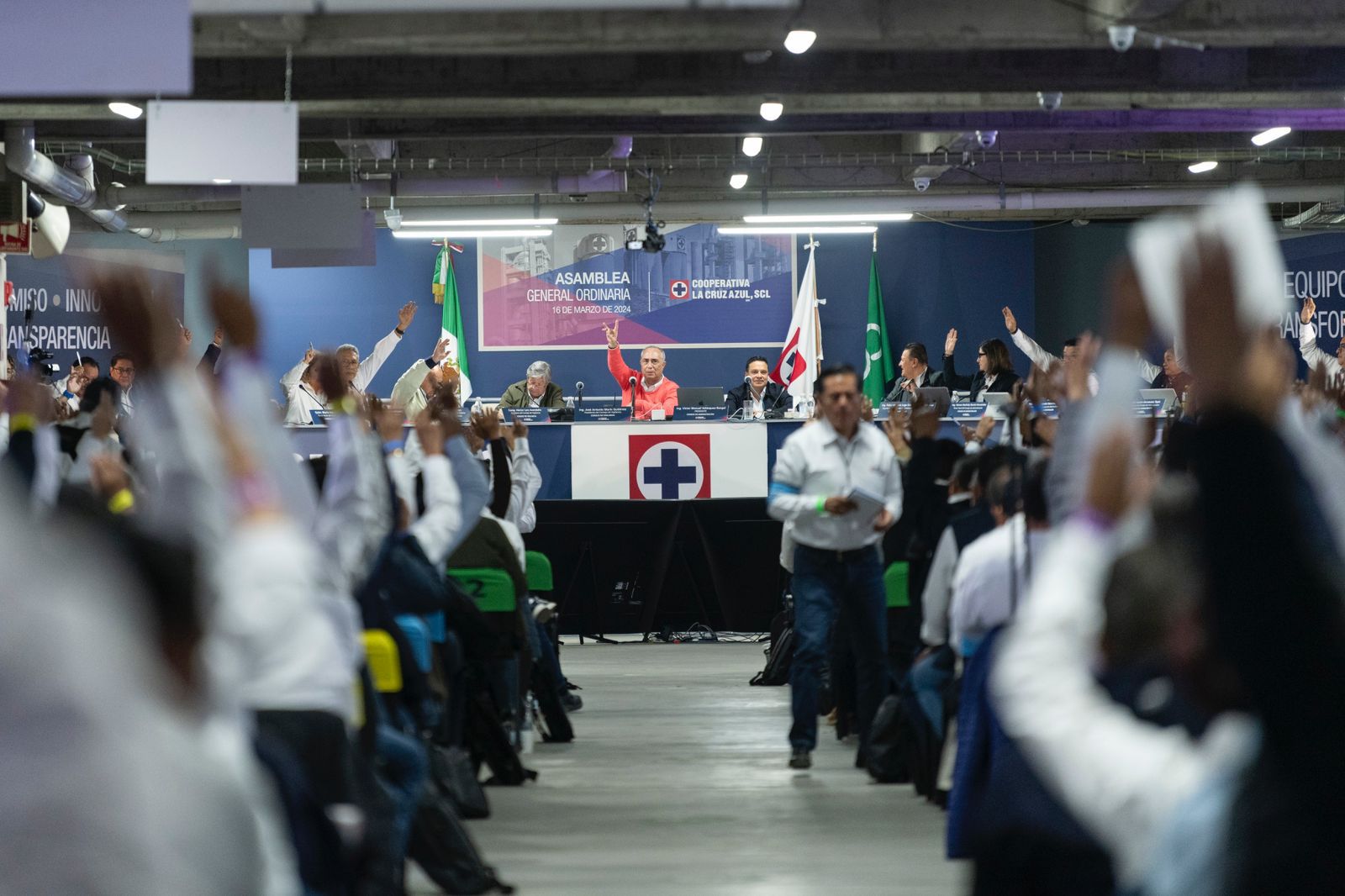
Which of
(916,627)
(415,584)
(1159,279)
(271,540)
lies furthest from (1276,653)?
(916,627)

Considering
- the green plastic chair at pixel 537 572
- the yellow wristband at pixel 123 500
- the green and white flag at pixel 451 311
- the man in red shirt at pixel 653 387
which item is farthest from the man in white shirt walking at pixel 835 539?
the green and white flag at pixel 451 311

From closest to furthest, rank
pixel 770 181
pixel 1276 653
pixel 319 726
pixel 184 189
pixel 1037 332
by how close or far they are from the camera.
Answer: pixel 1276 653
pixel 319 726
pixel 184 189
pixel 770 181
pixel 1037 332

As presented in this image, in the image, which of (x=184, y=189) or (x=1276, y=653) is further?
(x=184, y=189)

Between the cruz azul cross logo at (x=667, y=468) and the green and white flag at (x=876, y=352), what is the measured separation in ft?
21.0

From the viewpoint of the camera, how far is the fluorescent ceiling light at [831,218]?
14414 mm

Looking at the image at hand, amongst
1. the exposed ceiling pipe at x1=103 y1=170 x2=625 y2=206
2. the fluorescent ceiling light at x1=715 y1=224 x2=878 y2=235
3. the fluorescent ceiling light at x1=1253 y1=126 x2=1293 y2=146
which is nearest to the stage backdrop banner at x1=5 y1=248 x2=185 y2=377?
the exposed ceiling pipe at x1=103 y1=170 x2=625 y2=206

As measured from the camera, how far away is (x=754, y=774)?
19.1 ft

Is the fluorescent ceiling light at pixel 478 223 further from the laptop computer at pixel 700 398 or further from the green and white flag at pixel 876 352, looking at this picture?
the green and white flag at pixel 876 352

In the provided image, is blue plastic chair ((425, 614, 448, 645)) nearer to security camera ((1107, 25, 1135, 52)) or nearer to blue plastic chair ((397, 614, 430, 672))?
blue plastic chair ((397, 614, 430, 672))

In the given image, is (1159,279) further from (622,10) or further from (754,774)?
(622,10)

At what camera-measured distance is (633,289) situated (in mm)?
17453

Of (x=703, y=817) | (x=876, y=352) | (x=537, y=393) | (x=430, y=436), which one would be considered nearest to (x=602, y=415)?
(x=537, y=393)

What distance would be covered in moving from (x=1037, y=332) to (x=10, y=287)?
11.1 meters

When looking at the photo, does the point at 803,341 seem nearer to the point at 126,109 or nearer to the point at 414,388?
the point at 414,388
